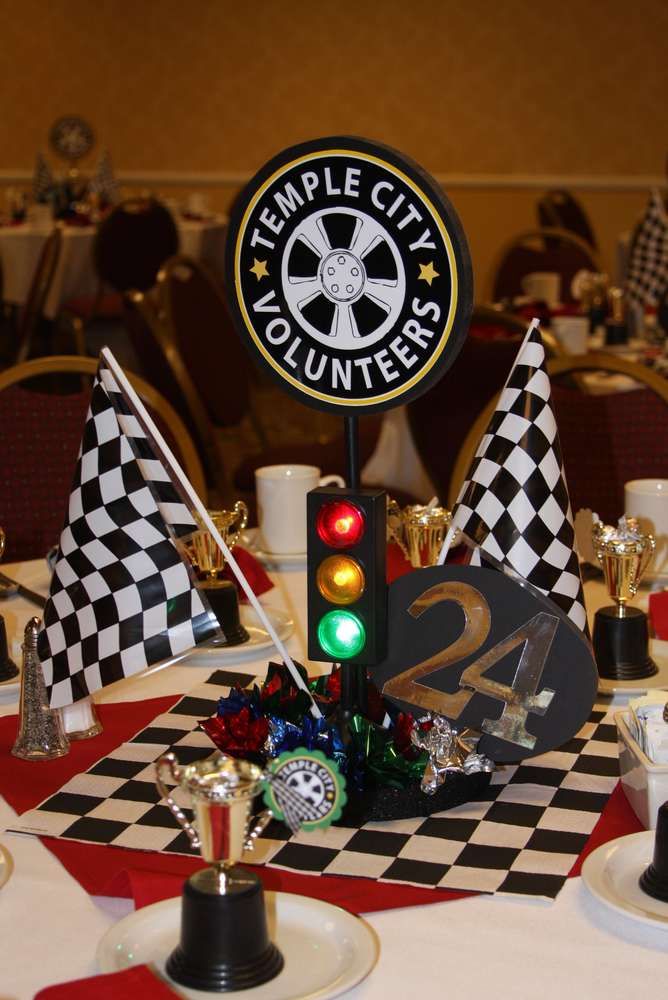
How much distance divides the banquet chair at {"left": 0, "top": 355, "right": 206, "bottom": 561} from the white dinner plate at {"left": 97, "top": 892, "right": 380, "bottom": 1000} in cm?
146

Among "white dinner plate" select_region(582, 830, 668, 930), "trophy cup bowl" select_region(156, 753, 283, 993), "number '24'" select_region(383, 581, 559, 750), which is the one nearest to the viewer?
"trophy cup bowl" select_region(156, 753, 283, 993)

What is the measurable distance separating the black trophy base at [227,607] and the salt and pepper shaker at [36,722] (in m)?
0.29

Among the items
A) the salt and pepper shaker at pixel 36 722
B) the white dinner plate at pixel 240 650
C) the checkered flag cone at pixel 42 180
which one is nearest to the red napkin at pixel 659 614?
the white dinner plate at pixel 240 650

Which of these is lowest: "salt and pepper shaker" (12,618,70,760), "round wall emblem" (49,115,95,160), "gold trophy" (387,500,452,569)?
"salt and pepper shaker" (12,618,70,760)

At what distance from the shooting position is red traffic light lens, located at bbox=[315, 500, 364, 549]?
3.65ft

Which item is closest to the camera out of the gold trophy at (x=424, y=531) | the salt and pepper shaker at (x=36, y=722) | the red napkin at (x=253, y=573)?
the salt and pepper shaker at (x=36, y=722)

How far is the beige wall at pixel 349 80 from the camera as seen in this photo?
891 cm

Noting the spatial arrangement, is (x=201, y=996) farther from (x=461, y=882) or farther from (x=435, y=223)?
(x=435, y=223)

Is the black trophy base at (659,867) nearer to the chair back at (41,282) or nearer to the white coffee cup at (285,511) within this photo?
the white coffee cup at (285,511)

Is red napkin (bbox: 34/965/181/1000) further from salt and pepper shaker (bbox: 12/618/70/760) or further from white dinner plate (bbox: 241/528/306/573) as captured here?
white dinner plate (bbox: 241/528/306/573)

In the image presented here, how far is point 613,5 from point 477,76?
3.27 ft

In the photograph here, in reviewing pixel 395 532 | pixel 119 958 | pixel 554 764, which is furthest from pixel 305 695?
pixel 395 532

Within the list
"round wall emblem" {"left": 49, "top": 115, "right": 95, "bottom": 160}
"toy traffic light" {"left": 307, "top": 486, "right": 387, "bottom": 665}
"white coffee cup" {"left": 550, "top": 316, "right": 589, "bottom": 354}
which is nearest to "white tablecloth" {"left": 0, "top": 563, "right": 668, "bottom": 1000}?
"toy traffic light" {"left": 307, "top": 486, "right": 387, "bottom": 665}

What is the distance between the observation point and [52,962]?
939mm
